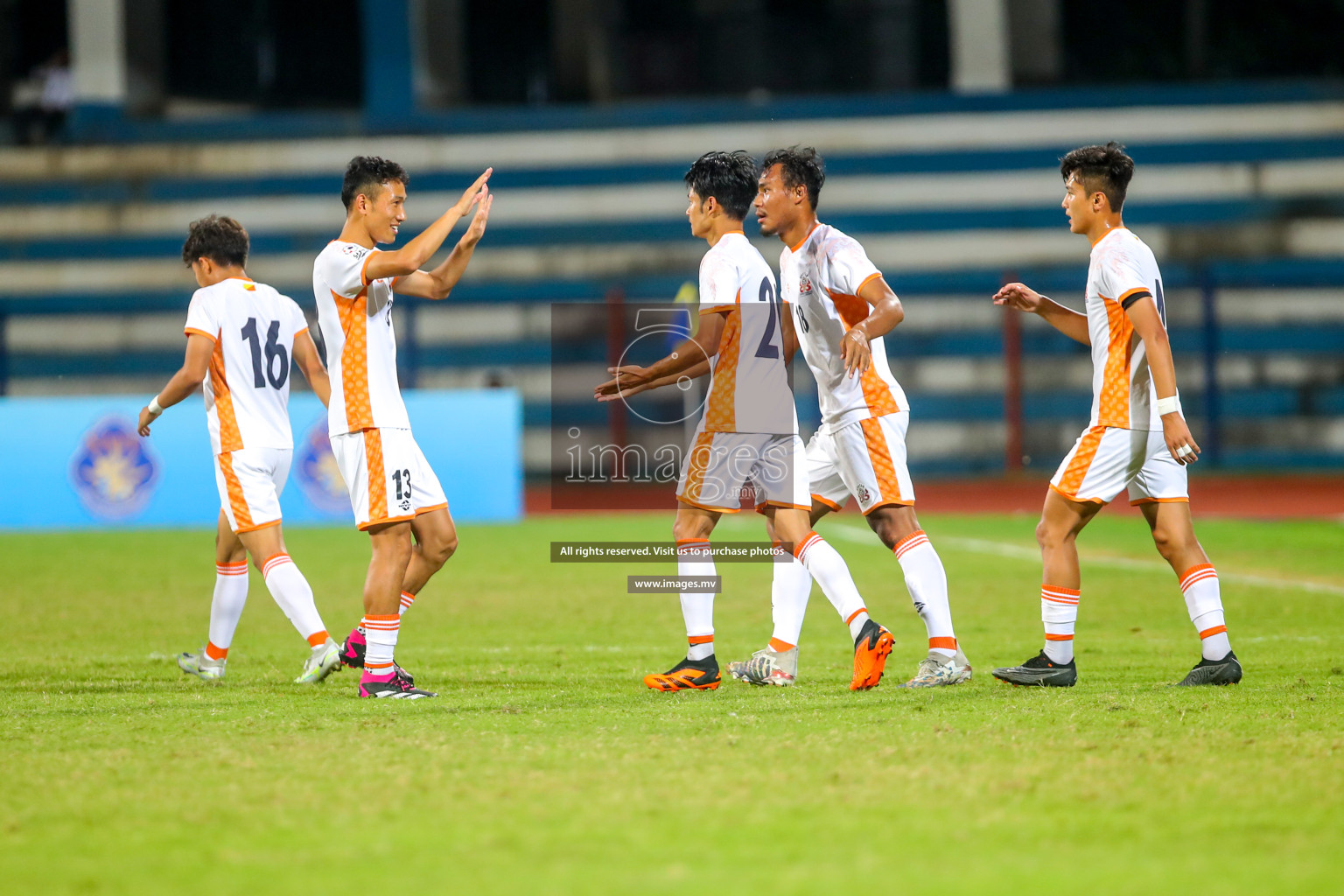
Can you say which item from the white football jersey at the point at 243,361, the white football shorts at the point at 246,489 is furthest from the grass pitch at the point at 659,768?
the white football jersey at the point at 243,361

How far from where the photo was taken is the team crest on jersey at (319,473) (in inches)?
541

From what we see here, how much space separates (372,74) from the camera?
22500mm

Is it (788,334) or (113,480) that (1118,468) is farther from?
(113,480)

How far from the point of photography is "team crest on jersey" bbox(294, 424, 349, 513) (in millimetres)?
13750

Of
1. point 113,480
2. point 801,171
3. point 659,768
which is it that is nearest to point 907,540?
point 801,171

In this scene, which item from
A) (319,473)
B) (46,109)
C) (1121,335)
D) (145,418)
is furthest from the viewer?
(46,109)

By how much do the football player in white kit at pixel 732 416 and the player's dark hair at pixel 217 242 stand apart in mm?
1707

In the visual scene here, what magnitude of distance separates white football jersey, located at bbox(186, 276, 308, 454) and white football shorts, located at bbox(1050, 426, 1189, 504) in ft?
10.3

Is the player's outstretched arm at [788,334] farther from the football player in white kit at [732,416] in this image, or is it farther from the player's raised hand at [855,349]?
the player's raised hand at [855,349]

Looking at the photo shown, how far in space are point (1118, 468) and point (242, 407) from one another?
3.48 metres

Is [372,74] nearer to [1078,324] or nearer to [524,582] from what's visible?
[524,582]

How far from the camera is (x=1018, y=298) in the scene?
5.58 m

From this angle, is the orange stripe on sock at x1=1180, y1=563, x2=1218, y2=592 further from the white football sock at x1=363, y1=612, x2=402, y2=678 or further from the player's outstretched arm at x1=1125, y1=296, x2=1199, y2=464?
the white football sock at x1=363, y1=612, x2=402, y2=678

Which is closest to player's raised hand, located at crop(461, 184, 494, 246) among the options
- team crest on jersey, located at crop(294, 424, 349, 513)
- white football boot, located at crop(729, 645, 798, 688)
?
white football boot, located at crop(729, 645, 798, 688)
